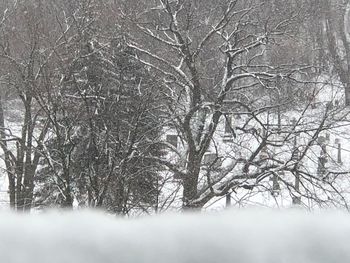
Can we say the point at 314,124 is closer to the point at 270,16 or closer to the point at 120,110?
the point at 270,16

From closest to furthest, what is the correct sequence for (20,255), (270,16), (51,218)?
(20,255), (51,218), (270,16)

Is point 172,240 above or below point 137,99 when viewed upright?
below

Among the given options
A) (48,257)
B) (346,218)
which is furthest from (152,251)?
(346,218)

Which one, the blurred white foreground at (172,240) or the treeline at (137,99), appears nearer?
the blurred white foreground at (172,240)

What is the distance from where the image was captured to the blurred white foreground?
4.22 feet

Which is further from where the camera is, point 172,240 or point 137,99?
point 137,99

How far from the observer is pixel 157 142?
12.1 meters

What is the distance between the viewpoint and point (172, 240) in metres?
1.32

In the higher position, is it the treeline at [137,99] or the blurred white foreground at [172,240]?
the treeline at [137,99]

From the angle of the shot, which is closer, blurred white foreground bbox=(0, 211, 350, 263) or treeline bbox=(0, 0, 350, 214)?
blurred white foreground bbox=(0, 211, 350, 263)

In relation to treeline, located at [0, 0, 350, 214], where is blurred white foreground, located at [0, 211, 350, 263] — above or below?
below

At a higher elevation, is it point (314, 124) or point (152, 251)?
point (314, 124)

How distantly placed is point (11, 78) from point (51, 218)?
521 inches

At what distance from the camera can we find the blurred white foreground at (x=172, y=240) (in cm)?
129
